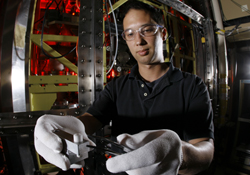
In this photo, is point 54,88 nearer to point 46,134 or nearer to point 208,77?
point 46,134

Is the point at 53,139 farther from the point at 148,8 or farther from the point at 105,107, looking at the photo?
the point at 148,8

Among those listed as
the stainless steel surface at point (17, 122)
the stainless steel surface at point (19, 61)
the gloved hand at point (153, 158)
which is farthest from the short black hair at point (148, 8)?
the stainless steel surface at point (19, 61)

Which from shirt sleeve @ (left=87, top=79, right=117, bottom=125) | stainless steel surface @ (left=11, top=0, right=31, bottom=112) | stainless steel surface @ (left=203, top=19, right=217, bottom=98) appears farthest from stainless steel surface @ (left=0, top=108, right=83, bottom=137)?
stainless steel surface @ (left=203, top=19, right=217, bottom=98)

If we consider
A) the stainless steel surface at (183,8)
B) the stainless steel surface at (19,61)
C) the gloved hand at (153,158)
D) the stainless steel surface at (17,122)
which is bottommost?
the stainless steel surface at (17,122)

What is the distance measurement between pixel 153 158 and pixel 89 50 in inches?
49.5

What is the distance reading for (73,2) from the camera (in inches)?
87.1

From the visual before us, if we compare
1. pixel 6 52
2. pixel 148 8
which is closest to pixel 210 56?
pixel 148 8

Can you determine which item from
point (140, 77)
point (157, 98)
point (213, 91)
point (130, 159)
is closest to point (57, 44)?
point (140, 77)

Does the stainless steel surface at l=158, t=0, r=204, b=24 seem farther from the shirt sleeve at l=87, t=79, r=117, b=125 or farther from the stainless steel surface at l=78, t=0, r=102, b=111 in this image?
the shirt sleeve at l=87, t=79, r=117, b=125

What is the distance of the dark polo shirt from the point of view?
0.86m

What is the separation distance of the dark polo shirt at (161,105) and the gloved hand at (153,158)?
413 millimetres

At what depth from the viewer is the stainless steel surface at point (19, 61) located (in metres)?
1.52

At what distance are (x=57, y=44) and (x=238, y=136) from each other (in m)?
3.54

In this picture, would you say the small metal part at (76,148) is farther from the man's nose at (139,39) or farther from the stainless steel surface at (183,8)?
the stainless steel surface at (183,8)
